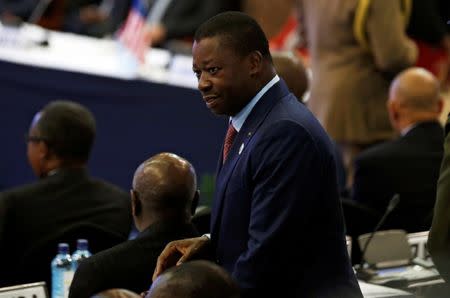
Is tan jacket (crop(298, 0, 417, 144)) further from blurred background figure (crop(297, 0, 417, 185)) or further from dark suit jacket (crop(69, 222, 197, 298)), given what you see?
dark suit jacket (crop(69, 222, 197, 298))

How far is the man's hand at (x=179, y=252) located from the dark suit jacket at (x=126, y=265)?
0.29 m

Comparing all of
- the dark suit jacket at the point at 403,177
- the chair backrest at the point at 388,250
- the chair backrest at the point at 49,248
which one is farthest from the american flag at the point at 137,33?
the chair backrest at the point at 388,250

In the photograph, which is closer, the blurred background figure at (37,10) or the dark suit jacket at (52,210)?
the dark suit jacket at (52,210)

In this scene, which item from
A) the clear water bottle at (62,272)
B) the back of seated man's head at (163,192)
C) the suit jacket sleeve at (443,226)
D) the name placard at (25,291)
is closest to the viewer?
the suit jacket sleeve at (443,226)

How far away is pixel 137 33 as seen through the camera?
8000 millimetres

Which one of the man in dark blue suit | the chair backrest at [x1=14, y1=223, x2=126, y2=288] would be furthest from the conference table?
the man in dark blue suit

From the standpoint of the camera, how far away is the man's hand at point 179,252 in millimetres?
3115

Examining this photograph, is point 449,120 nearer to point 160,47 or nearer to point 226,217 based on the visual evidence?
point 226,217

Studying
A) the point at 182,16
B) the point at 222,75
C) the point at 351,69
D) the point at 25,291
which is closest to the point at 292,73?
the point at 351,69

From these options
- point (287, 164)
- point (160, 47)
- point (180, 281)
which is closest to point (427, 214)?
point (287, 164)

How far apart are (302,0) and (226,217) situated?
453 cm

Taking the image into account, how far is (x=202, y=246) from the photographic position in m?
3.15

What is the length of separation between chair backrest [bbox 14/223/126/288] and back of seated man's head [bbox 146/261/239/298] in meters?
1.88

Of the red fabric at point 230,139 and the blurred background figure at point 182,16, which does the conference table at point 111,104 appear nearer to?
the blurred background figure at point 182,16
